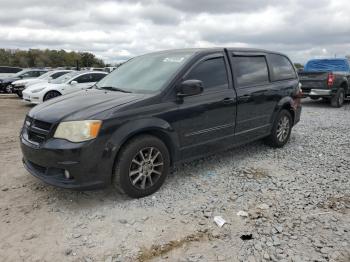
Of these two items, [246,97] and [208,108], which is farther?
[246,97]

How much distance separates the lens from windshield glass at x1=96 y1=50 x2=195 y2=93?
4234mm

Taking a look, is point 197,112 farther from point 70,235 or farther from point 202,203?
point 70,235

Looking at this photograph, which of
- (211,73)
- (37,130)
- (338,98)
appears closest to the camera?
(37,130)

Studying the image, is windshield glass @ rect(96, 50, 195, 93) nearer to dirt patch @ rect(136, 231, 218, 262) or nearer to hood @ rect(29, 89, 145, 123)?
hood @ rect(29, 89, 145, 123)

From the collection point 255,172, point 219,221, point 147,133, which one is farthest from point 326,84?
point 219,221

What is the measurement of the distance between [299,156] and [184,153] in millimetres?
2423

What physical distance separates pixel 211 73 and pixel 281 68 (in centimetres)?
209

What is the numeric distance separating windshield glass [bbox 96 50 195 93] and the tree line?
64.2m

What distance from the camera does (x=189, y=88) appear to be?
4.01 metres

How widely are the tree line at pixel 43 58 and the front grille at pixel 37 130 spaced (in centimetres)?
6516

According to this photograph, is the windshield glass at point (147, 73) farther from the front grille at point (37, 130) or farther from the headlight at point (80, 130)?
the front grille at point (37, 130)

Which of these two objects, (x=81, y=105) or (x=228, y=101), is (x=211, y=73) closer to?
(x=228, y=101)

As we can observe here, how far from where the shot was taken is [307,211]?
12.0ft

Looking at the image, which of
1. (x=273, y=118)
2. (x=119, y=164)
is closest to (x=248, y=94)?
(x=273, y=118)
